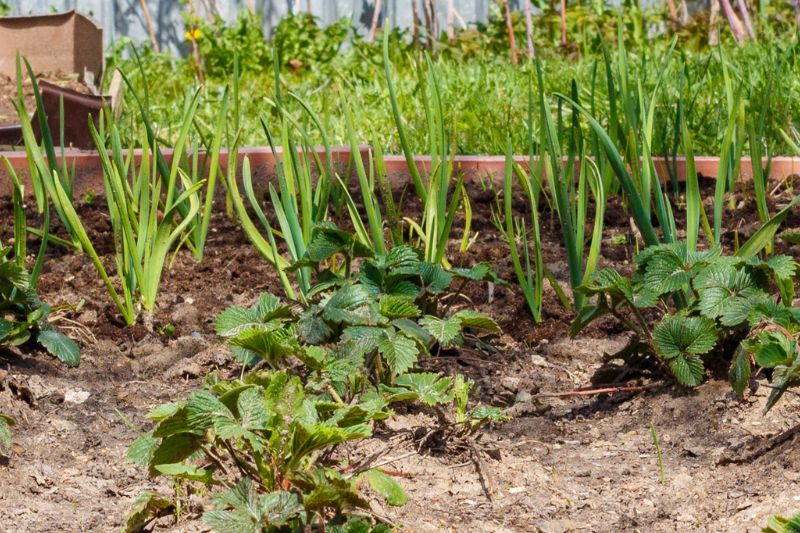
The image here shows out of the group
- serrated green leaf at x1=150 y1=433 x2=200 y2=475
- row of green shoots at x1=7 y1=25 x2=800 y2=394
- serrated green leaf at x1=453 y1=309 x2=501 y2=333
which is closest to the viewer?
serrated green leaf at x1=150 y1=433 x2=200 y2=475

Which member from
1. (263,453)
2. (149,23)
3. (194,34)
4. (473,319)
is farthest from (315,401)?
(149,23)

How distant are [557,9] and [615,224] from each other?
14.1ft

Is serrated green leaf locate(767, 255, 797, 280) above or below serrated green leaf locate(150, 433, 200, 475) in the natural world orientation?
above

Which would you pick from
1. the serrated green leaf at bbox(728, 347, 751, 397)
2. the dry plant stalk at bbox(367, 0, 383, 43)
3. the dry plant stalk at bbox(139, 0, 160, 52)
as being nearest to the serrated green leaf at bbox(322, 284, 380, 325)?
the serrated green leaf at bbox(728, 347, 751, 397)

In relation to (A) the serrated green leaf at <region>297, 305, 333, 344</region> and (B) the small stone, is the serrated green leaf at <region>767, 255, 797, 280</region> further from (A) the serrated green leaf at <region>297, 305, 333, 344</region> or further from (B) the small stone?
(B) the small stone

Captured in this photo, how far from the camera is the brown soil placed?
57.3 inches

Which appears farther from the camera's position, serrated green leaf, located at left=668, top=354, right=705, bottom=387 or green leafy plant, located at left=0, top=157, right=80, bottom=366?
green leafy plant, located at left=0, top=157, right=80, bottom=366

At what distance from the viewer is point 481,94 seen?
413 cm

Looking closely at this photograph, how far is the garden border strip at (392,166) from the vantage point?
10.2ft

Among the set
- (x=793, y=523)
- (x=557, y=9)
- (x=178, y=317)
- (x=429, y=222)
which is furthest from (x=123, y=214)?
(x=557, y=9)

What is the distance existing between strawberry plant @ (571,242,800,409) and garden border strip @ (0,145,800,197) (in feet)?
4.34

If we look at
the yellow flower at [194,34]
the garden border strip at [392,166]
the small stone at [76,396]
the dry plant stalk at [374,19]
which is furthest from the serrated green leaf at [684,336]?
the dry plant stalk at [374,19]

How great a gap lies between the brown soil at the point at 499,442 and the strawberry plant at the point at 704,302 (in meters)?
0.09

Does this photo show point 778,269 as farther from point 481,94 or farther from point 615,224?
point 481,94
